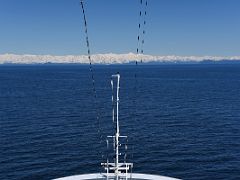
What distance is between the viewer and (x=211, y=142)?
88.2 metres

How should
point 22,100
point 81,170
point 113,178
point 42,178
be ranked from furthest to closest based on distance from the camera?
point 22,100
point 81,170
point 42,178
point 113,178

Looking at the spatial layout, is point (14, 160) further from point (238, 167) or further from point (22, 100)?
point (22, 100)

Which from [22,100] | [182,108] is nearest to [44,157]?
[182,108]

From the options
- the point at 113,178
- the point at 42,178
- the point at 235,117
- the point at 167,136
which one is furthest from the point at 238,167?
the point at 235,117

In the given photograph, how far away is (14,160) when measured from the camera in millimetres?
74562

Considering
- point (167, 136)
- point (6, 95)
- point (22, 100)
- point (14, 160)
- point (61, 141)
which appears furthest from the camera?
point (6, 95)

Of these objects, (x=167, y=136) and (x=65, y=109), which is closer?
(x=167, y=136)

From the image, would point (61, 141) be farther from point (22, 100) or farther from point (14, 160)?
point (22, 100)

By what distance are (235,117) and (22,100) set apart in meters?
88.3

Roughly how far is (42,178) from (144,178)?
105ft

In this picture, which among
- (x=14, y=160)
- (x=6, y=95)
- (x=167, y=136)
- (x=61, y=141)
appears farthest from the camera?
(x=6, y=95)

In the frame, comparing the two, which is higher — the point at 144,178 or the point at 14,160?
the point at 144,178

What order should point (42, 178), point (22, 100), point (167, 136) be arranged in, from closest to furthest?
1. point (42, 178)
2. point (167, 136)
3. point (22, 100)

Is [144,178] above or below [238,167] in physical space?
above
